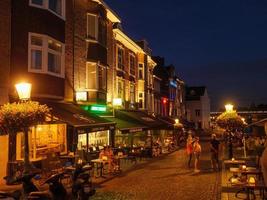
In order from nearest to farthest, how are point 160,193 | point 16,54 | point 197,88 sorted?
point 160,193, point 16,54, point 197,88

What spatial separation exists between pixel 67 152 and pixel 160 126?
12.2m

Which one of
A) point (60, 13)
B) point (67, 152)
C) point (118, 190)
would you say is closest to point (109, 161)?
point (67, 152)

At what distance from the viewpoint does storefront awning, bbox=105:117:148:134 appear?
977 inches

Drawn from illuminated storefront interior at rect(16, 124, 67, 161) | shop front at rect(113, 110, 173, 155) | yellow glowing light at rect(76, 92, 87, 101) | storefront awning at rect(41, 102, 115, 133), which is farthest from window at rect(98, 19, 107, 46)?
illuminated storefront interior at rect(16, 124, 67, 161)

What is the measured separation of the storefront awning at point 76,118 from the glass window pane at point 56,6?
4676 millimetres

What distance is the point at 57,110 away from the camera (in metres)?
18.5

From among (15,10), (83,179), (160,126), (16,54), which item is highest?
(15,10)

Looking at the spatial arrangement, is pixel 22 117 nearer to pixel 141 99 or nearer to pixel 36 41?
pixel 36 41

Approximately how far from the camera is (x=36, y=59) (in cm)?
1883

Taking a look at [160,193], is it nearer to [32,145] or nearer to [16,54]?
[32,145]

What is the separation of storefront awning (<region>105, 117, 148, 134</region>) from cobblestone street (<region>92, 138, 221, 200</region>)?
10.2 feet

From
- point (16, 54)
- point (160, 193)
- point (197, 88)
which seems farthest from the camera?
point (197, 88)

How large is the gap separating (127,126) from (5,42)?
440 inches

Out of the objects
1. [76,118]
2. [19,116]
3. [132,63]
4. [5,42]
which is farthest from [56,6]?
[132,63]
